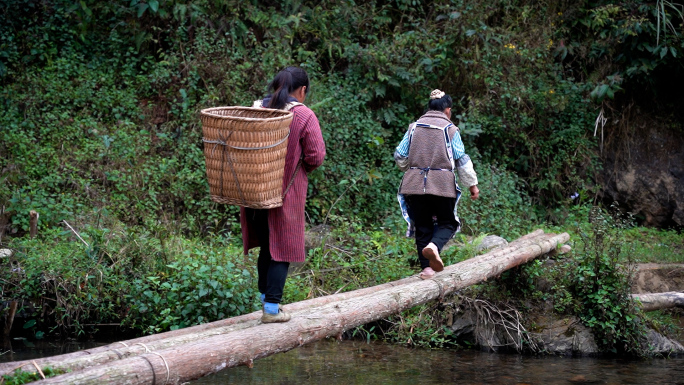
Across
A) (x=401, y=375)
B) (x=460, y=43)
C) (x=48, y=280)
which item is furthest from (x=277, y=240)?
(x=460, y=43)

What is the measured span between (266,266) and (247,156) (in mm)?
798

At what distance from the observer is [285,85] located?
12.8 ft

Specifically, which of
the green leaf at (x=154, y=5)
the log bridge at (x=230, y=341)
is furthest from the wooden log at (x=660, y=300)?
the green leaf at (x=154, y=5)

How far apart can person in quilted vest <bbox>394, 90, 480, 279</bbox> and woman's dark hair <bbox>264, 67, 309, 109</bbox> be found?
5.66 feet

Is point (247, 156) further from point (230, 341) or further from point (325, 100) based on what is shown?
point (325, 100)

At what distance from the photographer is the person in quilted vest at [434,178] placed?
17.4 feet

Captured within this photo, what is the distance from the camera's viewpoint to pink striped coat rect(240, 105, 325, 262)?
12.3 feet

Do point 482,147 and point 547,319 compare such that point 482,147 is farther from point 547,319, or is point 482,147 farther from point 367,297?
point 367,297

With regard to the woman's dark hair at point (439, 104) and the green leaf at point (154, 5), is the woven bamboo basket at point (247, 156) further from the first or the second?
the green leaf at point (154, 5)

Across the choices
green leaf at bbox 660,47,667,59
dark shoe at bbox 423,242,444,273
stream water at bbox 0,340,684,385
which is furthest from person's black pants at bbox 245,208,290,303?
green leaf at bbox 660,47,667,59

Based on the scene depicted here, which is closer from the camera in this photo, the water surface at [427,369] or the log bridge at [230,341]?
the log bridge at [230,341]

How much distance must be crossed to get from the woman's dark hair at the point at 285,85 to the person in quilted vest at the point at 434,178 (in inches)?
67.9

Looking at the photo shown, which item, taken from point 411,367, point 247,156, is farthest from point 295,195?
point 411,367

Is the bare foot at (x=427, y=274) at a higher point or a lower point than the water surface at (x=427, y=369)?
higher
